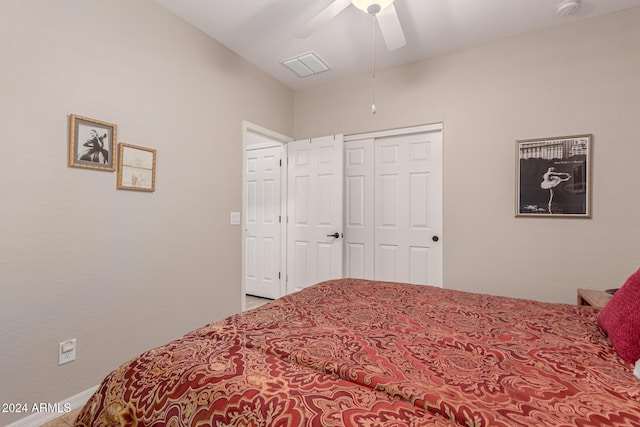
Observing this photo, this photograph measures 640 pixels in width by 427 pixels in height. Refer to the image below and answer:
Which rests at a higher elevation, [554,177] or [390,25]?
[390,25]

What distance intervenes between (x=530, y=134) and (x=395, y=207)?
137cm

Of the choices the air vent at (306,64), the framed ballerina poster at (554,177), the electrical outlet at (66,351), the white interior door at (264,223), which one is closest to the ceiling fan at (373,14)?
the air vent at (306,64)

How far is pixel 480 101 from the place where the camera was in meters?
2.80

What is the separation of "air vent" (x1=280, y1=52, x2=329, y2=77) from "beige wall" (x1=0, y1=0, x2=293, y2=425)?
598 mm

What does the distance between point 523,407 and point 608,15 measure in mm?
3172

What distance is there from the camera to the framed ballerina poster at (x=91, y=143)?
1.80 metres

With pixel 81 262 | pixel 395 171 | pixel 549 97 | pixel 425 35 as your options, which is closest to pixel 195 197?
pixel 81 262

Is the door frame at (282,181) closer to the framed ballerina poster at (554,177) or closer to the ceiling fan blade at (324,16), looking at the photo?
the ceiling fan blade at (324,16)

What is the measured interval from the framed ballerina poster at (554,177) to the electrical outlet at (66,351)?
3467mm

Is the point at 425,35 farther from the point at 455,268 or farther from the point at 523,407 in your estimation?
the point at 523,407

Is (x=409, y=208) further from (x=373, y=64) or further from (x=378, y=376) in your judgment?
(x=378, y=376)

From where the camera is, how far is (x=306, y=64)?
315 centimetres

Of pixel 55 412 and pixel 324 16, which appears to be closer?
pixel 55 412

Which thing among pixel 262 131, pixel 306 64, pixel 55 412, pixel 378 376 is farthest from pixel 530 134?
pixel 55 412
